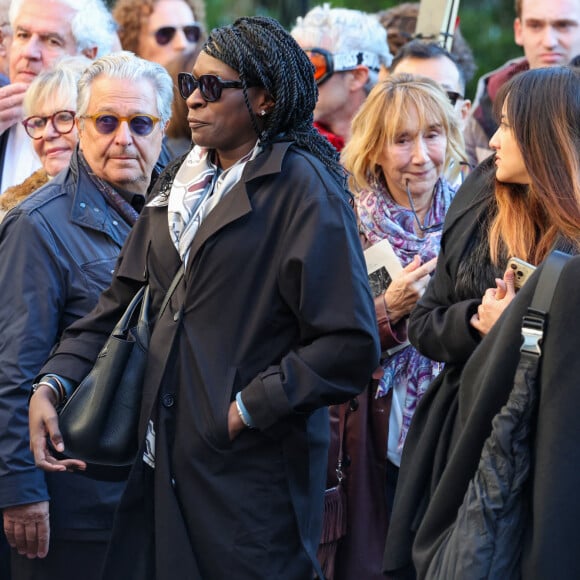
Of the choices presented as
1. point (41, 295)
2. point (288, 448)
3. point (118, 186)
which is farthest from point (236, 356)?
point (118, 186)

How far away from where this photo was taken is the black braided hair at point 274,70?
321 cm

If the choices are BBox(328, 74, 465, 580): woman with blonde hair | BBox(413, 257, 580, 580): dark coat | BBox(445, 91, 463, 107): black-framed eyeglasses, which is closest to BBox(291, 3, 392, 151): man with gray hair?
BBox(445, 91, 463, 107): black-framed eyeglasses

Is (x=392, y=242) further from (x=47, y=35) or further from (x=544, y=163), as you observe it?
(x=47, y=35)

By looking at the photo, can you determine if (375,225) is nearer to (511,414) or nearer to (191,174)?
(191,174)

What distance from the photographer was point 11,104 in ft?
17.4

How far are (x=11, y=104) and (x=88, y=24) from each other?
652mm

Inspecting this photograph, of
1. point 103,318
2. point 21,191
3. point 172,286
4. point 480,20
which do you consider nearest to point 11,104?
point 21,191

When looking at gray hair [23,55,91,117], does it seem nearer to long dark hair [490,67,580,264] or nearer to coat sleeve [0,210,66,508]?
coat sleeve [0,210,66,508]

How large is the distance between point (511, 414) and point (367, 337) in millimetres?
817

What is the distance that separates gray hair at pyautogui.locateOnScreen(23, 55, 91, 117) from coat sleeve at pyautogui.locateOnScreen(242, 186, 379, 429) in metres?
1.82

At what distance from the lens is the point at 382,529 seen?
13.9ft

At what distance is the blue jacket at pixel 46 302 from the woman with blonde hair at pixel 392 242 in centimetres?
87

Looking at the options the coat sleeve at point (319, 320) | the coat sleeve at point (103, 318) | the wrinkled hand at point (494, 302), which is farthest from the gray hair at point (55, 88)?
the wrinkled hand at point (494, 302)

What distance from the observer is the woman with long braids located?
3.11 metres
